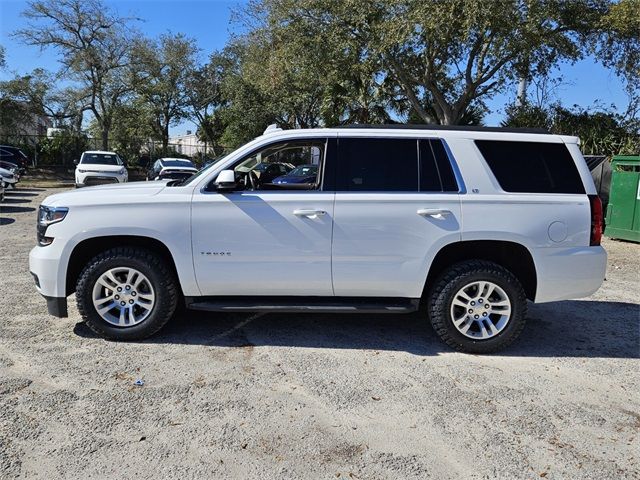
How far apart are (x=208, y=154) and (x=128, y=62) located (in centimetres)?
1136

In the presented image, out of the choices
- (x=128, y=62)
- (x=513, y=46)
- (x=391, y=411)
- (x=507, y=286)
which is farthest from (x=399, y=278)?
(x=128, y=62)

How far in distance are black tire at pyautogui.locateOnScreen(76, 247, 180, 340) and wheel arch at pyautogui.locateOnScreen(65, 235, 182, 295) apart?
0.07 metres

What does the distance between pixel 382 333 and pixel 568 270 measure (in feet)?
5.86

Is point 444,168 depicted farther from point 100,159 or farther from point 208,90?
point 208,90

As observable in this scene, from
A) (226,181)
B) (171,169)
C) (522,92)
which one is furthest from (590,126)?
(226,181)

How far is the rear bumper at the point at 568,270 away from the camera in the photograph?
4.57 m

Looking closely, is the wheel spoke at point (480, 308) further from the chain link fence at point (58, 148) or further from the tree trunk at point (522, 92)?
the chain link fence at point (58, 148)

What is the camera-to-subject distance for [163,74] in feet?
113

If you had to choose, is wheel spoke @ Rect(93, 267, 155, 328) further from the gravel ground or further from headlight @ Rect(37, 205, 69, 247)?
headlight @ Rect(37, 205, 69, 247)

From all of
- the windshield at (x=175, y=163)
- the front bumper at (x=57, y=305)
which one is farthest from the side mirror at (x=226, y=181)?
the windshield at (x=175, y=163)

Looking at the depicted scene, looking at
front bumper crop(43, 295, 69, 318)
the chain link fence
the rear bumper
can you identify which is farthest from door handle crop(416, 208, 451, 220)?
the chain link fence

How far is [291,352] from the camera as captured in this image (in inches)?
182

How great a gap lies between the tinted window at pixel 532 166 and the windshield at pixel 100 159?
1757cm

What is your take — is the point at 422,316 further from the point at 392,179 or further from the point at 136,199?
the point at 136,199
